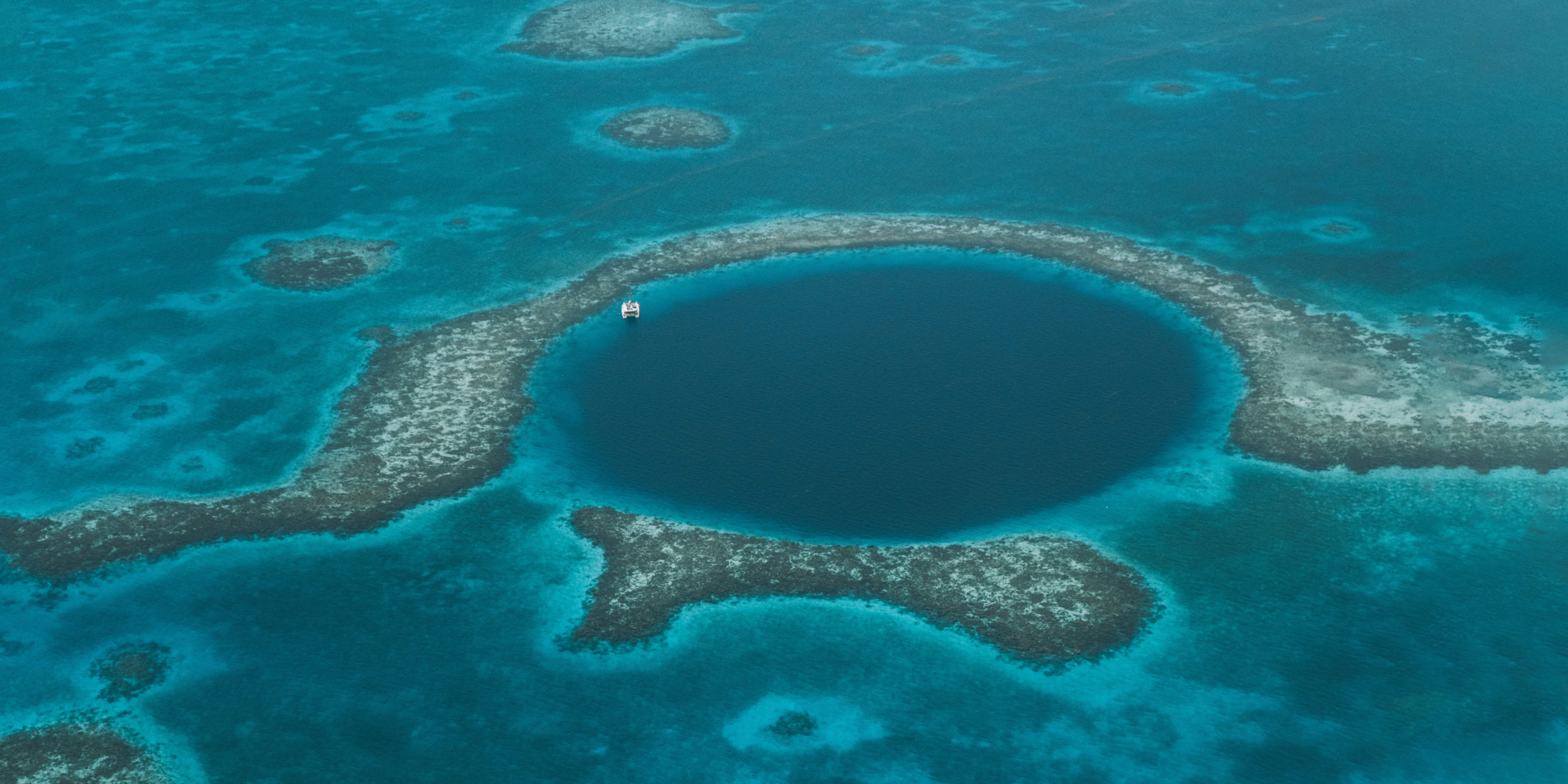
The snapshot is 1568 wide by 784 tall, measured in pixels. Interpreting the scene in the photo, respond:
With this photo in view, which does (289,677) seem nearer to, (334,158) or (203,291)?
(203,291)

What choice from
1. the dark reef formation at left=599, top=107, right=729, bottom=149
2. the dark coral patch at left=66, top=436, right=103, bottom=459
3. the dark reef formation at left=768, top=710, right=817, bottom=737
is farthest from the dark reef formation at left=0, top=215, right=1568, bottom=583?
the dark reef formation at left=768, top=710, right=817, bottom=737

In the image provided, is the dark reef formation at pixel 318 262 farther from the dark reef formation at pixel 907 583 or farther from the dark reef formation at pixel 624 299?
the dark reef formation at pixel 907 583

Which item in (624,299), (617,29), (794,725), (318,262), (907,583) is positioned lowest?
(794,725)

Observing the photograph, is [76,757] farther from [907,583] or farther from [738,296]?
[738,296]

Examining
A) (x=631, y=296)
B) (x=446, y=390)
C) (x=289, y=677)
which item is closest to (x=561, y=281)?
(x=631, y=296)

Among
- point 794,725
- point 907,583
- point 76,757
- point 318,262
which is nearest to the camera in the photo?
point 76,757

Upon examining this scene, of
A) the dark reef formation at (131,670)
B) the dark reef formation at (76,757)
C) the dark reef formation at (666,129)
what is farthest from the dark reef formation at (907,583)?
the dark reef formation at (666,129)

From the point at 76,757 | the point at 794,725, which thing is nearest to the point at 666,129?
the point at 794,725
